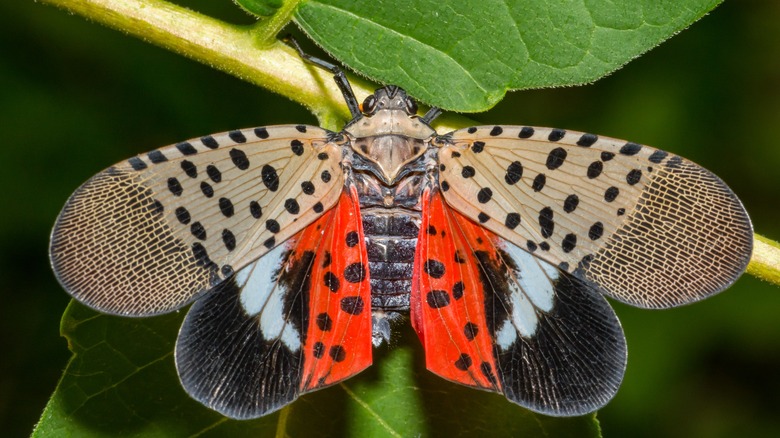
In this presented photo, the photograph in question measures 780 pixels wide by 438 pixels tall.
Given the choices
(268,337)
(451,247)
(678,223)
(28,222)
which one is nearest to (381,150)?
(451,247)

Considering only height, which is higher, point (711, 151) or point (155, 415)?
point (711, 151)

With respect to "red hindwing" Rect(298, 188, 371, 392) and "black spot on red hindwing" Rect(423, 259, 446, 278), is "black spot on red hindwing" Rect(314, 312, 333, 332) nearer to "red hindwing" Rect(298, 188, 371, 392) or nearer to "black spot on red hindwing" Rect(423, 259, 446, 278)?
"red hindwing" Rect(298, 188, 371, 392)

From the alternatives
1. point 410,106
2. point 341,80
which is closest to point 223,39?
point 341,80

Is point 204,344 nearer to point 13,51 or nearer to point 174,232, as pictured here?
point 174,232

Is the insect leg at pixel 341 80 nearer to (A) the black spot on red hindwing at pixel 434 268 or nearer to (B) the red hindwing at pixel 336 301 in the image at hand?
(B) the red hindwing at pixel 336 301

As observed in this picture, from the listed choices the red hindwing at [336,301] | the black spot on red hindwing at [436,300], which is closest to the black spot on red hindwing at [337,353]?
the red hindwing at [336,301]

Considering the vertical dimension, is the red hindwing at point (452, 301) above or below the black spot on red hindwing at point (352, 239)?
below
